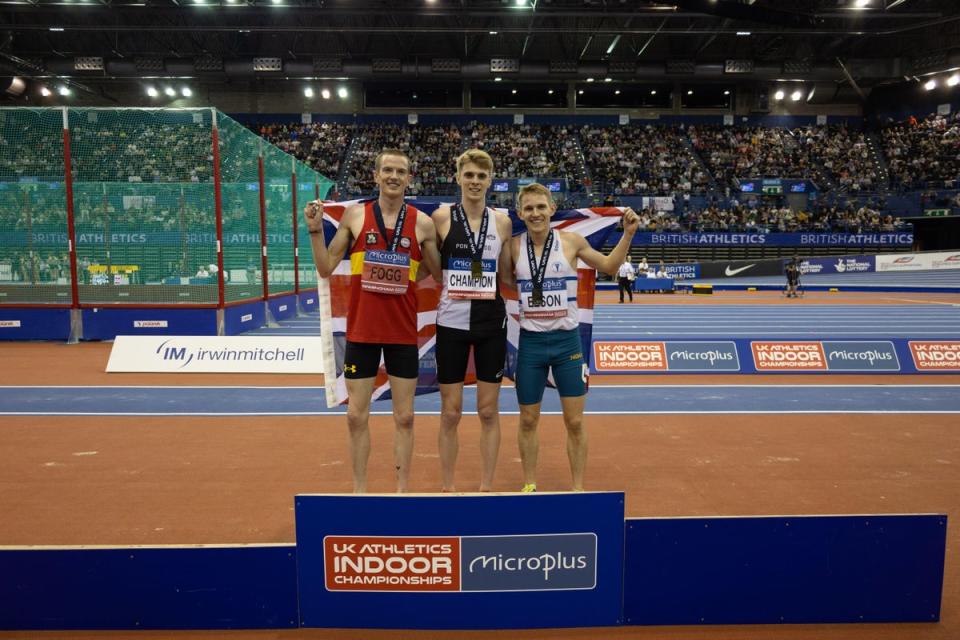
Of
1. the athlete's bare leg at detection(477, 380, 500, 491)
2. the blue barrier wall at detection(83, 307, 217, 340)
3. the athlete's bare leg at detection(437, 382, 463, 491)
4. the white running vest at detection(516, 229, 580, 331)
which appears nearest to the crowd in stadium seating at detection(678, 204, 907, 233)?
the blue barrier wall at detection(83, 307, 217, 340)

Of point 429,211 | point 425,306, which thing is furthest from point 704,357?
point 429,211

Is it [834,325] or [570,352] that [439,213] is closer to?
[570,352]

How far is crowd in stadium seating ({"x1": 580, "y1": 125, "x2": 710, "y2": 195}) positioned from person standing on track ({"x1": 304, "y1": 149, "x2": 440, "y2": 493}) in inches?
1377

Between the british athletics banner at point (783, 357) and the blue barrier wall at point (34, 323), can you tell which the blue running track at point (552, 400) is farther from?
the blue barrier wall at point (34, 323)

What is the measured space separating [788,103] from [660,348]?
A: 1669 inches

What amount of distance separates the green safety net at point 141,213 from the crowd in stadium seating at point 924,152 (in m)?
40.9

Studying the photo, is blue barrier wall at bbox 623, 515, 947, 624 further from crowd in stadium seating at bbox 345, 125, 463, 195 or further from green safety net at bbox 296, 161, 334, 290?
crowd in stadium seating at bbox 345, 125, 463, 195

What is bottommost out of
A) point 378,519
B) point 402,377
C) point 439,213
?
point 378,519

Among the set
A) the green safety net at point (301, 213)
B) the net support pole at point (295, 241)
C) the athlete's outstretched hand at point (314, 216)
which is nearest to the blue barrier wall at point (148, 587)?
the athlete's outstretched hand at point (314, 216)

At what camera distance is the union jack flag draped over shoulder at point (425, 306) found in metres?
4.24

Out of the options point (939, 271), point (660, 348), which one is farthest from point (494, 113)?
point (660, 348)

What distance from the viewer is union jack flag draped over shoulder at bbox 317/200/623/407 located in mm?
4238

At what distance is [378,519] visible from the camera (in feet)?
8.35

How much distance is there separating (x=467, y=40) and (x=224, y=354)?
1298 inches
